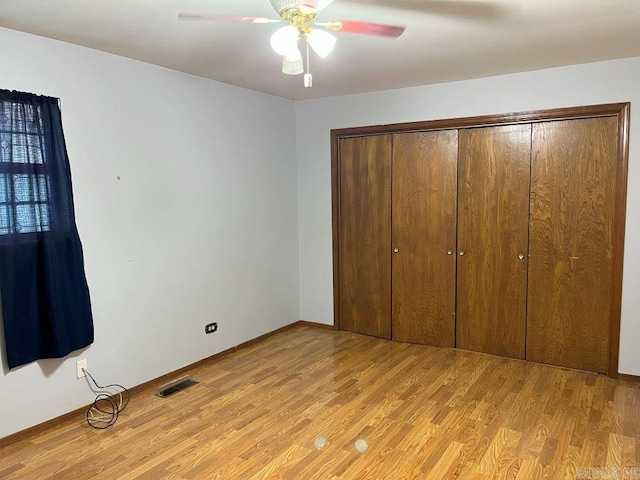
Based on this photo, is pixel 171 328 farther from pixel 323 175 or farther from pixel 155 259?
pixel 323 175

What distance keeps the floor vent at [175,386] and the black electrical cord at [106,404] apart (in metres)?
0.23

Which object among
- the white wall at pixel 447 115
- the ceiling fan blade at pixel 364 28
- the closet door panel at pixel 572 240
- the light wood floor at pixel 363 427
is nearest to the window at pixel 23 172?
the light wood floor at pixel 363 427

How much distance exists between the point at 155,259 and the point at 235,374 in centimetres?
110

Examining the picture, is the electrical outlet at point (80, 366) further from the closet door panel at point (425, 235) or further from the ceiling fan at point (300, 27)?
the closet door panel at point (425, 235)

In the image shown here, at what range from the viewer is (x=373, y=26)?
6.33ft

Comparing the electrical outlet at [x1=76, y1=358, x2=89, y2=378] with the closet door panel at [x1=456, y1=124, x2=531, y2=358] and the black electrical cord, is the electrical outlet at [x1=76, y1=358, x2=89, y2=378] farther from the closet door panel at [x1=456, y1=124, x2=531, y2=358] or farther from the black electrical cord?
the closet door panel at [x1=456, y1=124, x2=531, y2=358]

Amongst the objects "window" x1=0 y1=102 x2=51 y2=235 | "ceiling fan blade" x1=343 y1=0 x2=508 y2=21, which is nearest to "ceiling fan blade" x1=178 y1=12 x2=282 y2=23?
"ceiling fan blade" x1=343 y1=0 x2=508 y2=21

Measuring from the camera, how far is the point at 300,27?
1926 mm

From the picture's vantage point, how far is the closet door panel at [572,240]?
354 cm

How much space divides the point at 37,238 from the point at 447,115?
10.6ft

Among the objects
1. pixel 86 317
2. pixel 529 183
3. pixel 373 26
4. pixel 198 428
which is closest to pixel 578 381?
pixel 529 183

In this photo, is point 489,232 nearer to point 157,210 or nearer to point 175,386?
point 157,210

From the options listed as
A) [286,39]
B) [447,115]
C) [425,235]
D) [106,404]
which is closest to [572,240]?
[425,235]

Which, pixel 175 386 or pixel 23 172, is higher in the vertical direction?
pixel 23 172
